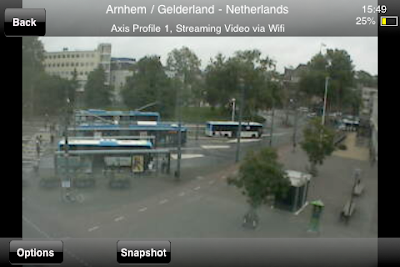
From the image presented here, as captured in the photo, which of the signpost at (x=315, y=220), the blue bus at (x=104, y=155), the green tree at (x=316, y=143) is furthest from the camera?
the blue bus at (x=104, y=155)

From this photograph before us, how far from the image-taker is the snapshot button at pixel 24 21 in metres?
1.42

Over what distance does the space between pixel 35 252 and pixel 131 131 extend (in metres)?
3.84

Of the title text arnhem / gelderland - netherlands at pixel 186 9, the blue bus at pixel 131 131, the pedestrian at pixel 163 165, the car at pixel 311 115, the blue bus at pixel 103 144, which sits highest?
the title text arnhem / gelderland - netherlands at pixel 186 9

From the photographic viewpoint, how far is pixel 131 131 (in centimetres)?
521

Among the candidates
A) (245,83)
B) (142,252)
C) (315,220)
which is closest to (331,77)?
(245,83)

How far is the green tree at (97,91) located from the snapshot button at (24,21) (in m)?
1.16

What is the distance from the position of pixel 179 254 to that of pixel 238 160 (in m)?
2.96

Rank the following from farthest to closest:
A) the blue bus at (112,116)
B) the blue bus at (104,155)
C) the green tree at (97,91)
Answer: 1. the blue bus at (104,155)
2. the blue bus at (112,116)
3. the green tree at (97,91)

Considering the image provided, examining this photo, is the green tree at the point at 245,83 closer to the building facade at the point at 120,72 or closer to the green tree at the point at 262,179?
the green tree at the point at 262,179

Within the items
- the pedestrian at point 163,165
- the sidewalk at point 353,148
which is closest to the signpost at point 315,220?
the sidewalk at point 353,148

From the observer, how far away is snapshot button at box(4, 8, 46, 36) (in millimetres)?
1417

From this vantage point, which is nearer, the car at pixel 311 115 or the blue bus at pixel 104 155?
the car at pixel 311 115

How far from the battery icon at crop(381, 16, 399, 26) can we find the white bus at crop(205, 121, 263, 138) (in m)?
2.26

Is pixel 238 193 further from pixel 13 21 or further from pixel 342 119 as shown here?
pixel 13 21
